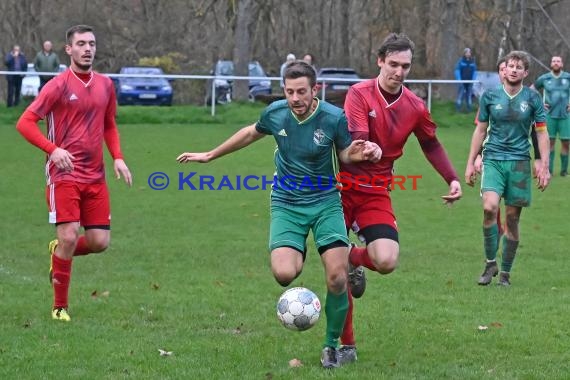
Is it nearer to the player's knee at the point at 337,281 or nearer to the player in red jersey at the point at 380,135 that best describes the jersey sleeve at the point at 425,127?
the player in red jersey at the point at 380,135

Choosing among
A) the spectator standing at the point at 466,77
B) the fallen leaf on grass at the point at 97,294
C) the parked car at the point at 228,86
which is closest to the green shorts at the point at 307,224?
the fallen leaf on grass at the point at 97,294

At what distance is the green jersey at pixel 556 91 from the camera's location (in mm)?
17234

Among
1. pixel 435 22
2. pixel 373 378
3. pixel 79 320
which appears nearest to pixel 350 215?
pixel 373 378

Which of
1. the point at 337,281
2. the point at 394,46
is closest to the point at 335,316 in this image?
the point at 337,281

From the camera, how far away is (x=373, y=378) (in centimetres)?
594

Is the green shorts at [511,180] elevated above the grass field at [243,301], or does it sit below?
above

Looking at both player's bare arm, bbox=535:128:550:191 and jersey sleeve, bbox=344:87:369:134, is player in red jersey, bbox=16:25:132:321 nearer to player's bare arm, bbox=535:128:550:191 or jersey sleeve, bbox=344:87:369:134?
jersey sleeve, bbox=344:87:369:134

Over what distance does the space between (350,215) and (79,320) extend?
2.24 metres

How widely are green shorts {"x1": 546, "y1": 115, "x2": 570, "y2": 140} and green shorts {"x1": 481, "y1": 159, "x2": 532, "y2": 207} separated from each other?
8.63 meters

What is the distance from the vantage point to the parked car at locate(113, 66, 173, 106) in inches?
1202

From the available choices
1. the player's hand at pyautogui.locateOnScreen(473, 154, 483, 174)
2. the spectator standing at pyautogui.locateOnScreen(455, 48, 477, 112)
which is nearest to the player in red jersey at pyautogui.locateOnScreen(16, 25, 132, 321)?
the player's hand at pyautogui.locateOnScreen(473, 154, 483, 174)

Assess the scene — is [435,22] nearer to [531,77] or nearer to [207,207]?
[531,77]

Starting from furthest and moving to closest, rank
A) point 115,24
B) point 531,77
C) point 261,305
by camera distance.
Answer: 1. point 115,24
2. point 531,77
3. point 261,305

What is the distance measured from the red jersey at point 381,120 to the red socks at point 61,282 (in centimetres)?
234
